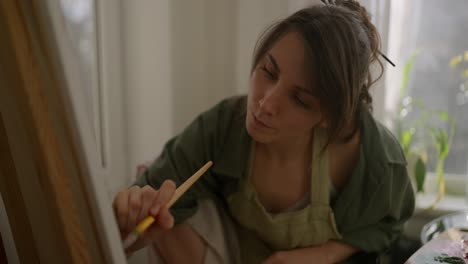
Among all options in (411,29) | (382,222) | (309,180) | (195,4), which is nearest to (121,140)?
(195,4)

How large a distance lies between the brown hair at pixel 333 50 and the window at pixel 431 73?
472 millimetres

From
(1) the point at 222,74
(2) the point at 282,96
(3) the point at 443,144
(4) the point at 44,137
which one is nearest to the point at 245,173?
(2) the point at 282,96

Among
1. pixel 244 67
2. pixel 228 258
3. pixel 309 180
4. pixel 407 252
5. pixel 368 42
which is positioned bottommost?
pixel 407 252

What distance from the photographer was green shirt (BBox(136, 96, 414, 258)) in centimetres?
83

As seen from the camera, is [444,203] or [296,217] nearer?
[296,217]

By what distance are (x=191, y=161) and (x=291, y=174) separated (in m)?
0.18

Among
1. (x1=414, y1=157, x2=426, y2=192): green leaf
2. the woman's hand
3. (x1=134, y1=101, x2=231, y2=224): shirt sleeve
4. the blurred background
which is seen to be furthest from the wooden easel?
(x1=414, y1=157, x2=426, y2=192): green leaf

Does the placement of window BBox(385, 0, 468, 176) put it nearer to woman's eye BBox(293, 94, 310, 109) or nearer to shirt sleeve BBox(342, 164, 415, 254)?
shirt sleeve BBox(342, 164, 415, 254)

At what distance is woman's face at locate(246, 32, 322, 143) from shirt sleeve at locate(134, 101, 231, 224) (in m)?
0.10

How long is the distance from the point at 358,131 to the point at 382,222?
0.56 ft

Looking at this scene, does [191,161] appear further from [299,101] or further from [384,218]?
[384,218]

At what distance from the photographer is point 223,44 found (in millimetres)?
1181

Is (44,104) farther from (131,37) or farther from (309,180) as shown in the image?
(131,37)

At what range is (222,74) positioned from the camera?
1.19 meters
